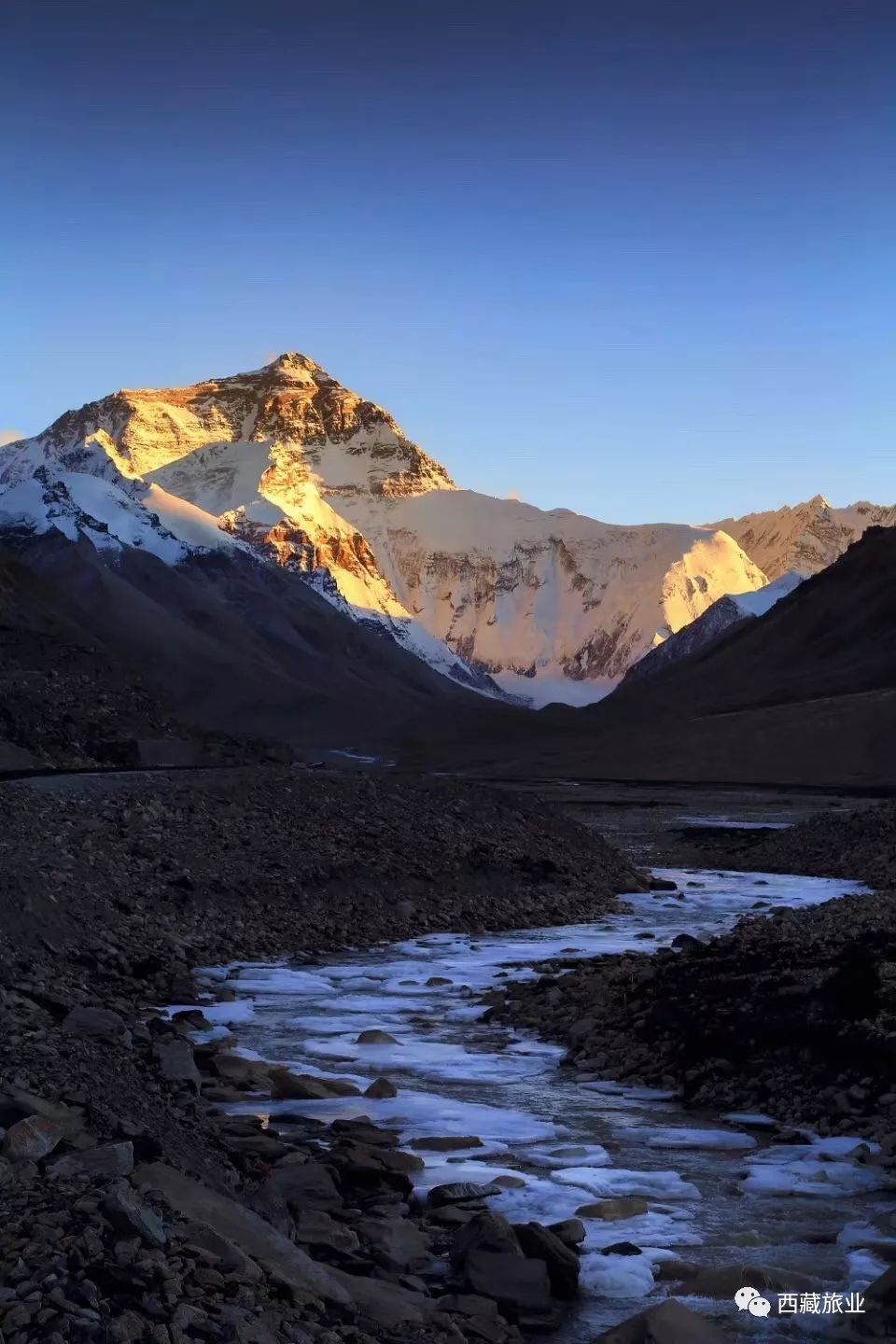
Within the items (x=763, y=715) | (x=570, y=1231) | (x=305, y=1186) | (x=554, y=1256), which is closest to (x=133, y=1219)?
(x=554, y=1256)

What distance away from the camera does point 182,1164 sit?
9430mm

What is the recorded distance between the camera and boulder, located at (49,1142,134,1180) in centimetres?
834

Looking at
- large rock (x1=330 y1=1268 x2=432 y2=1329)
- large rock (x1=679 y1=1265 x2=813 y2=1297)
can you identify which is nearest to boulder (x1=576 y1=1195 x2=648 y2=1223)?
large rock (x1=679 y1=1265 x2=813 y2=1297)

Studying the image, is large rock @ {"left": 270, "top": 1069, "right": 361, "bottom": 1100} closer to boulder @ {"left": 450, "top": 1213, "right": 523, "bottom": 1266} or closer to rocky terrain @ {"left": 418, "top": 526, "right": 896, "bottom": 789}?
boulder @ {"left": 450, "top": 1213, "right": 523, "bottom": 1266}

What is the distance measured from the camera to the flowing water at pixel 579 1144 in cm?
938

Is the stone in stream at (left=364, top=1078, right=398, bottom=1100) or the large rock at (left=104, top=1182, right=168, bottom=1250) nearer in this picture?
the large rock at (left=104, top=1182, right=168, bottom=1250)

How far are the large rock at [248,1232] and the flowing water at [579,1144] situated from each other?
→ 60.2 inches

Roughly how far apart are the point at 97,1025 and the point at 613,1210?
536 cm

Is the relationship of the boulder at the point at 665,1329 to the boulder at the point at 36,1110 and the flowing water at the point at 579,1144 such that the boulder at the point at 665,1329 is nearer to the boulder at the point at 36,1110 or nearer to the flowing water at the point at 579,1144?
the flowing water at the point at 579,1144

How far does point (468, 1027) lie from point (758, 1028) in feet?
13.4

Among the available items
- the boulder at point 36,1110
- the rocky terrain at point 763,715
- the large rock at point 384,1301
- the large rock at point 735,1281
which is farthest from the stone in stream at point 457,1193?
the rocky terrain at point 763,715

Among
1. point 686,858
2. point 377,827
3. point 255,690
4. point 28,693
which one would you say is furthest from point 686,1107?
point 255,690

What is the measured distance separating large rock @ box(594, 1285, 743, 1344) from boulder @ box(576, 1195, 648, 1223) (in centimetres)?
225

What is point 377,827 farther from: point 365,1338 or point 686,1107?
point 365,1338
